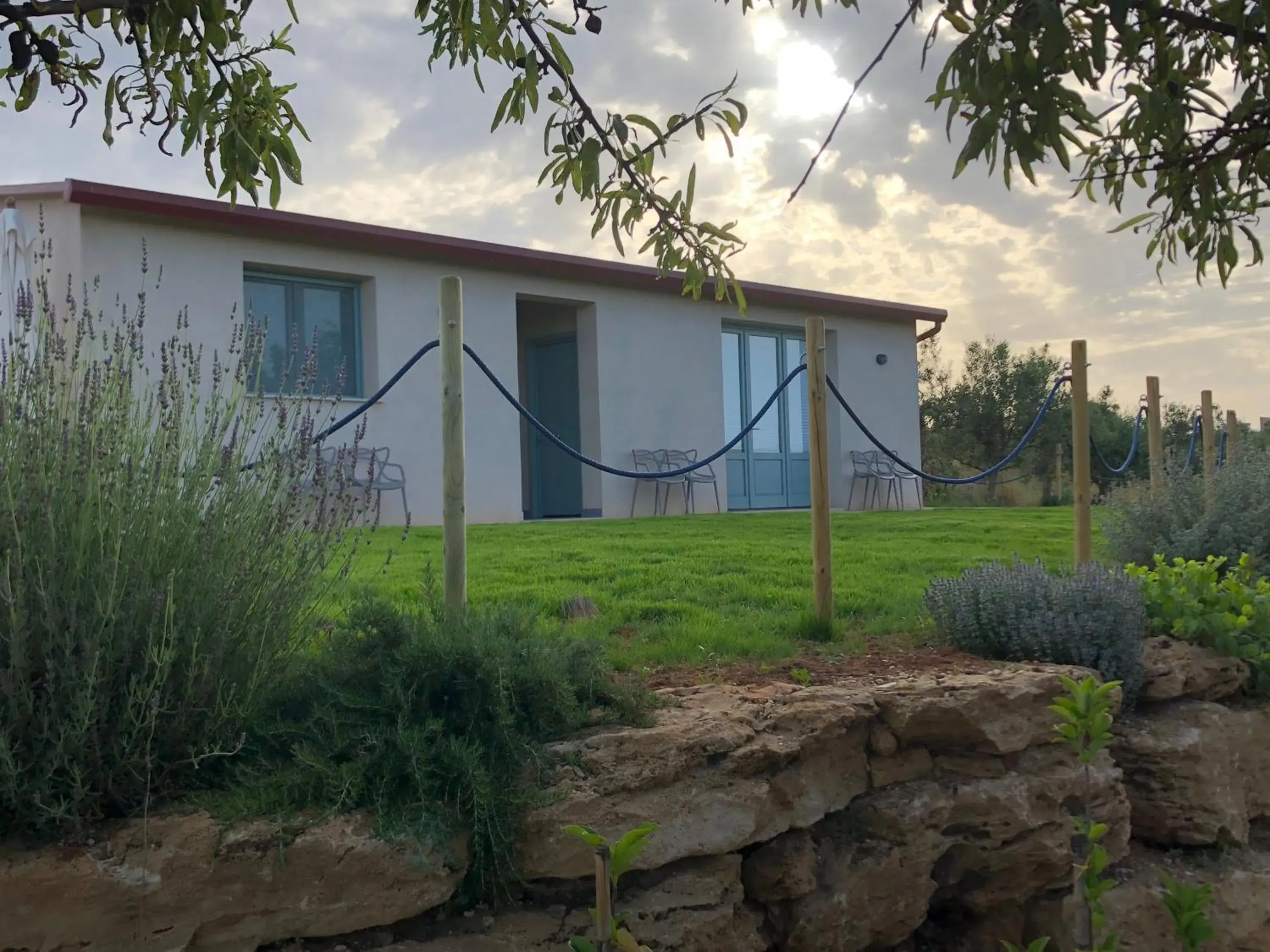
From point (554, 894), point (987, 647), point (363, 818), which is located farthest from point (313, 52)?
point (987, 647)

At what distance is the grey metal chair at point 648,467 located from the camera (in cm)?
1376

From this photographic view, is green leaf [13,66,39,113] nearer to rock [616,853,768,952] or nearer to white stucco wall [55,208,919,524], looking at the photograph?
rock [616,853,768,952]

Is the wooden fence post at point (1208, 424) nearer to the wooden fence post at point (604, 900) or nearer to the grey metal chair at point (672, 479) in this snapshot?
the grey metal chair at point (672, 479)

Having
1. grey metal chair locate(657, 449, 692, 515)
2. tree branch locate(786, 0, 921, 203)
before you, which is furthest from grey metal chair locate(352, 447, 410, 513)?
tree branch locate(786, 0, 921, 203)

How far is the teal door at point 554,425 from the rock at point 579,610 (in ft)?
28.1

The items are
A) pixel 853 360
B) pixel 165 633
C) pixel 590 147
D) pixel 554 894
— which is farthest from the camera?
pixel 853 360

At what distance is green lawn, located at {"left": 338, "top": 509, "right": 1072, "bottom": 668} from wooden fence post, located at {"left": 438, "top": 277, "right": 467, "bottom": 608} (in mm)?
249

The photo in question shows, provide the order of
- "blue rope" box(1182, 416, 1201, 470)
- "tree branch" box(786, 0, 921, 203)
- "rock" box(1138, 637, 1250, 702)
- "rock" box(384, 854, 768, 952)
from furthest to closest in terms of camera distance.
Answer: "blue rope" box(1182, 416, 1201, 470)
"rock" box(1138, 637, 1250, 702)
"rock" box(384, 854, 768, 952)
"tree branch" box(786, 0, 921, 203)

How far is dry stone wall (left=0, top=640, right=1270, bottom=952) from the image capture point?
2662 mm

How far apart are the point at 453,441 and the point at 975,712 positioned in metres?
2.12

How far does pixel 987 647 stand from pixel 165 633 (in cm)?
332

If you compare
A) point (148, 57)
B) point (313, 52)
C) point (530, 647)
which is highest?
point (313, 52)

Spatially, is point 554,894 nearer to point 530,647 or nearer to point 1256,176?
point 530,647

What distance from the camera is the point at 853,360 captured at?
1619cm
